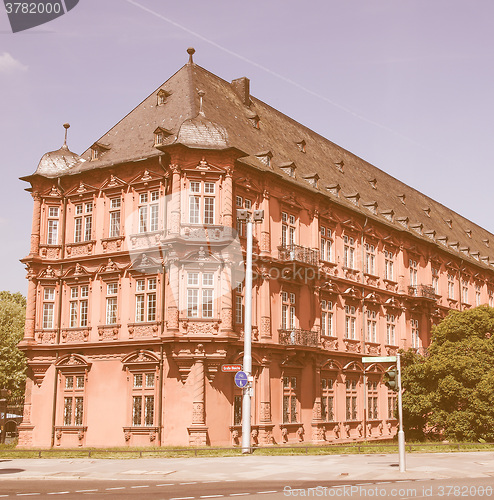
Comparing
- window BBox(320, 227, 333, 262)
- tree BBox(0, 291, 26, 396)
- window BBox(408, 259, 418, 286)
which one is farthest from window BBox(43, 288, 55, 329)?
window BBox(408, 259, 418, 286)

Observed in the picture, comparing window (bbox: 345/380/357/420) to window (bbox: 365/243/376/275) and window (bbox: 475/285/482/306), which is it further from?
window (bbox: 475/285/482/306)

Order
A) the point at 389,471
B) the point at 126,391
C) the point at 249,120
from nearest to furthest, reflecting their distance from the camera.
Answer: the point at 389,471 → the point at 126,391 → the point at 249,120

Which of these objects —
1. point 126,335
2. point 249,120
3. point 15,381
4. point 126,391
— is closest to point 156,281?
point 126,335

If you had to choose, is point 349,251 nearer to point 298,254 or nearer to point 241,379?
point 298,254

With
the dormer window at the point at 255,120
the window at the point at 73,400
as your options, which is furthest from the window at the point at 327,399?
the dormer window at the point at 255,120

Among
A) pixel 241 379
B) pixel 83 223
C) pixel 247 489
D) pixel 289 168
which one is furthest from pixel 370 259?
pixel 247 489

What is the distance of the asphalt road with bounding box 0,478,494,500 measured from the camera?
15.9 m

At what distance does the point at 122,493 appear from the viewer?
1694cm

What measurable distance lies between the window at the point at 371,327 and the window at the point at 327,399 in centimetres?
617

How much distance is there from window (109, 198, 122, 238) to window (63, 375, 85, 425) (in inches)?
295

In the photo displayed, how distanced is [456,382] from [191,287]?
1450 cm

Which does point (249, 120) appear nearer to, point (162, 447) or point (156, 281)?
point (156, 281)

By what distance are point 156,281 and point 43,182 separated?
9609 mm

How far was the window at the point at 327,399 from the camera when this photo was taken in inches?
1610
